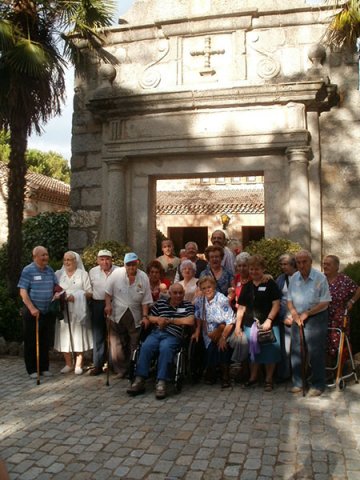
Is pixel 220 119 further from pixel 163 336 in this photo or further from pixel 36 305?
pixel 36 305

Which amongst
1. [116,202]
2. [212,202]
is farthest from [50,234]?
[212,202]

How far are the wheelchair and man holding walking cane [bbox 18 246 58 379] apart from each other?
1295mm

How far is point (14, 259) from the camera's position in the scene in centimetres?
866

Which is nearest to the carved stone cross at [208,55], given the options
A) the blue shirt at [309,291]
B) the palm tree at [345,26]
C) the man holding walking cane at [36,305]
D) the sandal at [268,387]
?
the palm tree at [345,26]

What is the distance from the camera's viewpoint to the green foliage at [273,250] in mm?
6523

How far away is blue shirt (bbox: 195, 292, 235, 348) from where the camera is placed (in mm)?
5480

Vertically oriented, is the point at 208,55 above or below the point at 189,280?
above

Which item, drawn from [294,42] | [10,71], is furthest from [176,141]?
[10,71]

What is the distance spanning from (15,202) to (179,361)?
5.00 meters

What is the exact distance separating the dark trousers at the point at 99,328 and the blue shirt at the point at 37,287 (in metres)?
0.59

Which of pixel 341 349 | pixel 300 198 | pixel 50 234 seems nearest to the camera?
pixel 341 349

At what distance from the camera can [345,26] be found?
23.5ft

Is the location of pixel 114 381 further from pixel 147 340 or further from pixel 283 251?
pixel 283 251

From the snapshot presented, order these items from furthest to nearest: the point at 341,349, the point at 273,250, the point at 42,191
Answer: the point at 42,191
the point at 273,250
the point at 341,349
